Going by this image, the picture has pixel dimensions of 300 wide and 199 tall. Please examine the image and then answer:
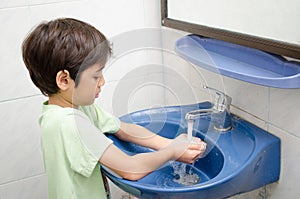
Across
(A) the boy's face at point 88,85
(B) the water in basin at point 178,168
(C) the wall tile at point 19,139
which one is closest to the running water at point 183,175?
(B) the water in basin at point 178,168

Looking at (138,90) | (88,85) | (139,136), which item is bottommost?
(139,136)

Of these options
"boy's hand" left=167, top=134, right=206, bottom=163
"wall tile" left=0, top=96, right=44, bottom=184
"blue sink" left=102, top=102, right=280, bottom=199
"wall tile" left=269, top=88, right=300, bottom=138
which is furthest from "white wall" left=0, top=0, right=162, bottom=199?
"wall tile" left=269, top=88, right=300, bottom=138

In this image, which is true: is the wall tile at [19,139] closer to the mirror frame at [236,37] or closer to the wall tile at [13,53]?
the wall tile at [13,53]

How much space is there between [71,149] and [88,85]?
17cm

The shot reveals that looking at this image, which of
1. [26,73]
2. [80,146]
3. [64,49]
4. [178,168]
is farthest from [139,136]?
[26,73]

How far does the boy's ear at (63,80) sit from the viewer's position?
Result: 0.93 meters

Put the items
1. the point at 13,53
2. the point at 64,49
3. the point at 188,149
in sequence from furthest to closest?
the point at 13,53 → the point at 188,149 → the point at 64,49

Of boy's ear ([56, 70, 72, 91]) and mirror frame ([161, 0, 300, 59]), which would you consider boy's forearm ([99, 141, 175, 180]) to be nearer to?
boy's ear ([56, 70, 72, 91])

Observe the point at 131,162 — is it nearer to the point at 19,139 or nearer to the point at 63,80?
the point at 63,80

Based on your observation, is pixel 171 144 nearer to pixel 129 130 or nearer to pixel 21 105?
pixel 129 130

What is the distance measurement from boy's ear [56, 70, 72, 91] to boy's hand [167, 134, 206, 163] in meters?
0.33

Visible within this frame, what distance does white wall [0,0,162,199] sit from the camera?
1.27m

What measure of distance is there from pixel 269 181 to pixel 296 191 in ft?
0.24

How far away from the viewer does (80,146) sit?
36.2 inches
